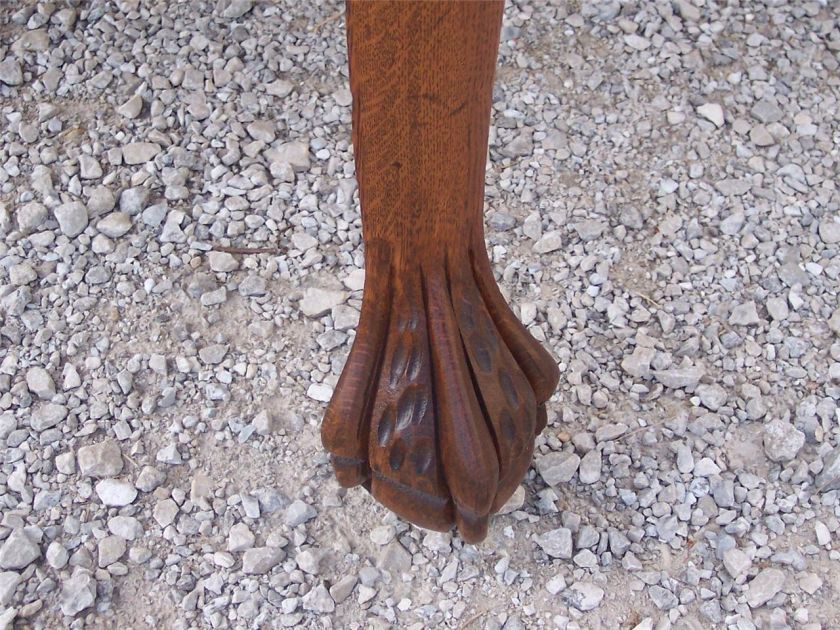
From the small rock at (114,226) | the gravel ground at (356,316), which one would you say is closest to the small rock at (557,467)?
the gravel ground at (356,316)

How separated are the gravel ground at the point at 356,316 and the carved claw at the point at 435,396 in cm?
17

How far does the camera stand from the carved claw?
1.03 m

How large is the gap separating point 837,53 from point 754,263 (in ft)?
1.84

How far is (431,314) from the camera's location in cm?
103

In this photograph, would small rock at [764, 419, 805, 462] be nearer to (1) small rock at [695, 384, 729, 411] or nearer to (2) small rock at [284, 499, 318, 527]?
(1) small rock at [695, 384, 729, 411]

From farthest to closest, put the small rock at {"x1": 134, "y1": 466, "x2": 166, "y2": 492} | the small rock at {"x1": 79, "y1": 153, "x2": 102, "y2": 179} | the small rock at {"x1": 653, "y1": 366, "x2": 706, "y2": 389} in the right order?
the small rock at {"x1": 79, "y1": 153, "x2": 102, "y2": 179}
the small rock at {"x1": 653, "y1": 366, "x2": 706, "y2": 389}
the small rock at {"x1": 134, "y1": 466, "x2": 166, "y2": 492}

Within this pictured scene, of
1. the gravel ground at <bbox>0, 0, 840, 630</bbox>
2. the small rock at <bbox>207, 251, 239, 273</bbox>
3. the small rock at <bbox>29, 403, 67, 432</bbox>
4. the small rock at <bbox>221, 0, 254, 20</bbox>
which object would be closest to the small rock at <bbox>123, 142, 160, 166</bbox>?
the gravel ground at <bbox>0, 0, 840, 630</bbox>

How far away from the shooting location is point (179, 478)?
1278 millimetres

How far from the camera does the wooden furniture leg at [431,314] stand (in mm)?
910

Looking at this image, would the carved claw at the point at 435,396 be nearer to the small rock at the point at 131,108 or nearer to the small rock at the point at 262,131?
the small rock at the point at 262,131

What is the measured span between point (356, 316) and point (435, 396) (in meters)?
0.41

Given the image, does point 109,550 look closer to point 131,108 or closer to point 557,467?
point 557,467

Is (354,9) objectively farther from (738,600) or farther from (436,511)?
(738,600)

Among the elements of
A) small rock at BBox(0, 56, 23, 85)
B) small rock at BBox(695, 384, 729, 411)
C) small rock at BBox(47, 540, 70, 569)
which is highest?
small rock at BBox(0, 56, 23, 85)
